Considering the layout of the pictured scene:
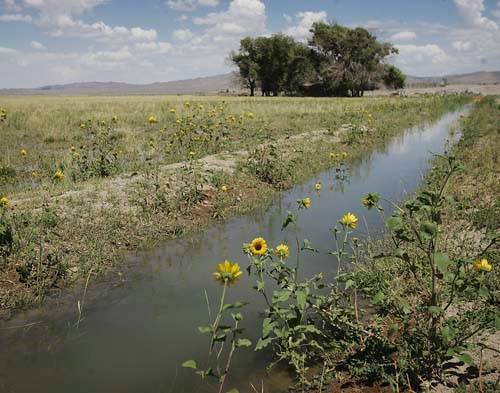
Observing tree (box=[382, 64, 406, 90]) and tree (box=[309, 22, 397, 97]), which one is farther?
tree (box=[382, 64, 406, 90])

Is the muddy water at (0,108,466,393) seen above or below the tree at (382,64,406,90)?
below

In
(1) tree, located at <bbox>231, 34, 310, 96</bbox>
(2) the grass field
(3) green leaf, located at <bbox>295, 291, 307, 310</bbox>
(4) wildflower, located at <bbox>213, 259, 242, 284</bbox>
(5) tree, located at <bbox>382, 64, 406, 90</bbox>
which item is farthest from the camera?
(5) tree, located at <bbox>382, 64, 406, 90</bbox>

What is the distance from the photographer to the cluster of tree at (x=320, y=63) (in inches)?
1950

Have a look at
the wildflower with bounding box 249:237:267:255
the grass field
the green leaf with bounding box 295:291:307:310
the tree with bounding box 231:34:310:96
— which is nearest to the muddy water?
the grass field

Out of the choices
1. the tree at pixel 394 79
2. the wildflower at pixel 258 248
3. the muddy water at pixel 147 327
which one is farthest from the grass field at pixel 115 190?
the tree at pixel 394 79

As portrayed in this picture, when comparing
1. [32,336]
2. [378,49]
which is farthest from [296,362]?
[378,49]

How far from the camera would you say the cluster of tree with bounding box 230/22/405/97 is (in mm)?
49531

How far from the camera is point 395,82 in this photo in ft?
194

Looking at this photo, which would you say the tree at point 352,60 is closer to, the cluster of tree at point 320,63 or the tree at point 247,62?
the cluster of tree at point 320,63

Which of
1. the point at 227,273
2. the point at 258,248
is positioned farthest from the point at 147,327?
the point at 227,273

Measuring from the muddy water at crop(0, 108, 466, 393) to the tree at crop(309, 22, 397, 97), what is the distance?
46.5 m

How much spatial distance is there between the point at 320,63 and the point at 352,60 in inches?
169

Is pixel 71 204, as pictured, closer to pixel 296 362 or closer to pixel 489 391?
pixel 296 362

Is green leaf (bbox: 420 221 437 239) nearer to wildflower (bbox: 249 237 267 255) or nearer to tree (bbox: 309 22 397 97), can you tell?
wildflower (bbox: 249 237 267 255)
